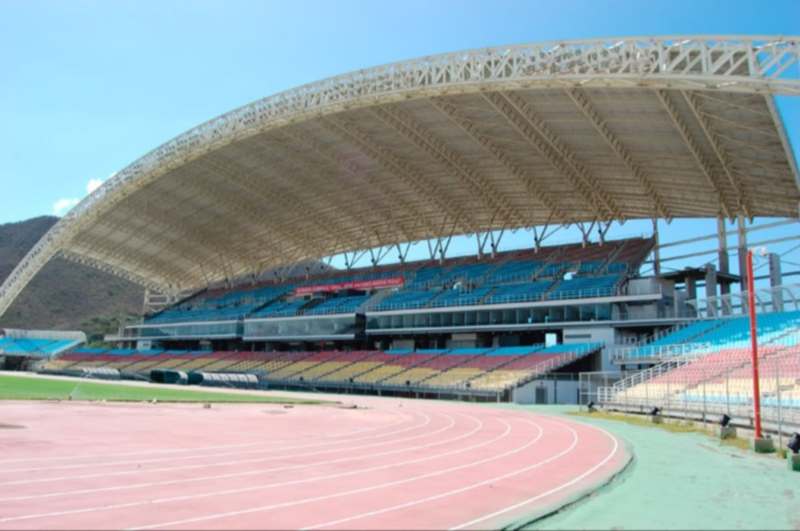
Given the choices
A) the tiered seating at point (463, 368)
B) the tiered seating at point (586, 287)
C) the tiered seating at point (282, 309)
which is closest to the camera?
the tiered seating at point (463, 368)

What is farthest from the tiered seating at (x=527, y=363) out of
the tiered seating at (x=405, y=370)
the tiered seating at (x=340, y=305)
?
the tiered seating at (x=340, y=305)

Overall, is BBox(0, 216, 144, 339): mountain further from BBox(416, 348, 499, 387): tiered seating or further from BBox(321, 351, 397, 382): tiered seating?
BBox(416, 348, 499, 387): tiered seating

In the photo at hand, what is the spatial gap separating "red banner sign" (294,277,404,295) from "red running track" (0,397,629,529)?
43.8m

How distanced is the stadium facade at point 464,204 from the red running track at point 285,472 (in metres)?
20.3

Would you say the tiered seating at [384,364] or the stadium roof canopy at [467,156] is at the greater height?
the stadium roof canopy at [467,156]

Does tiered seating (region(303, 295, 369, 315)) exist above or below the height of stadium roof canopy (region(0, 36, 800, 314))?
below

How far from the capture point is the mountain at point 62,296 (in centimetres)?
14575

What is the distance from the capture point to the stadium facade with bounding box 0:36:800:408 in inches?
1441

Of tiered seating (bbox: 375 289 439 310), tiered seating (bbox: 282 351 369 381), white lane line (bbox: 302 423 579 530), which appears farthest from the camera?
tiered seating (bbox: 375 289 439 310)

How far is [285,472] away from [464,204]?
49342 millimetres

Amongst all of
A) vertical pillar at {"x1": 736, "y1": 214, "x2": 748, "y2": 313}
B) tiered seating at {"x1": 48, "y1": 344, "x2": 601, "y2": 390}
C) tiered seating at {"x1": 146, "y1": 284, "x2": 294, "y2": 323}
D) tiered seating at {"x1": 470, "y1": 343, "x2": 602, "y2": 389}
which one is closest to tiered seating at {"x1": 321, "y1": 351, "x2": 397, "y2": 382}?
tiered seating at {"x1": 48, "y1": 344, "x2": 601, "y2": 390}

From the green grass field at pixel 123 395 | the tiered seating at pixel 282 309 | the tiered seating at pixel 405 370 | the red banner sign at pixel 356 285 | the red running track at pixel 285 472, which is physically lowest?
the green grass field at pixel 123 395

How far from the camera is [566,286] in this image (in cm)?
5312

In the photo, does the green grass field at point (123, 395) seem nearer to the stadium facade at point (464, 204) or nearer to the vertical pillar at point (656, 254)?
the stadium facade at point (464, 204)
